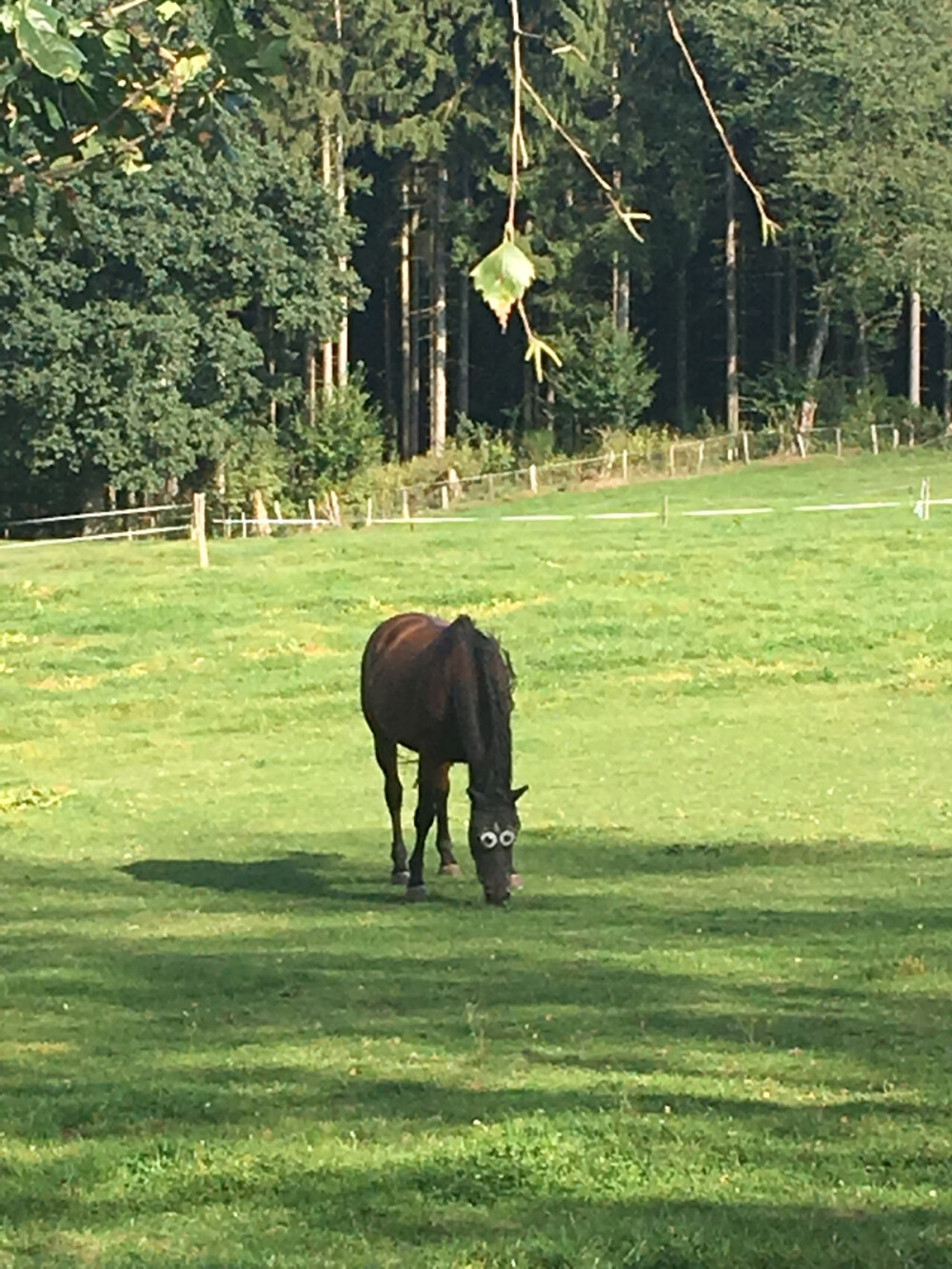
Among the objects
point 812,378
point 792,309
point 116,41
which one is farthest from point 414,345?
point 116,41

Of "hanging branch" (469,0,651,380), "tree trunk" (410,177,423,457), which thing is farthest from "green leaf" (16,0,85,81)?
"tree trunk" (410,177,423,457)

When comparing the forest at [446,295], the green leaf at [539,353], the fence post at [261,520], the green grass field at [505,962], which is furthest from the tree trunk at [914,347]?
the green leaf at [539,353]

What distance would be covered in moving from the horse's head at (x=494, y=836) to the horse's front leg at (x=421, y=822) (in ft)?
2.06

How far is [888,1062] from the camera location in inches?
281

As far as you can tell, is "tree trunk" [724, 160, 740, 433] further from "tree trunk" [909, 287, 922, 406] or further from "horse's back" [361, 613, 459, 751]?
"horse's back" [361, 613, 459, 751]

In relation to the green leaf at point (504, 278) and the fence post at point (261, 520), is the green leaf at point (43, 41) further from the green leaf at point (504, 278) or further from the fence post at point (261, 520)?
the fence post at point (261, 520)

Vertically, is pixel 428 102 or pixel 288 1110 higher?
pixel 428 102

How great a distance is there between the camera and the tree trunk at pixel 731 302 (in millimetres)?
54688

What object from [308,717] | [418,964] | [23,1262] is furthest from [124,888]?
[308,717]

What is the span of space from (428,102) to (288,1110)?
55.8 ft

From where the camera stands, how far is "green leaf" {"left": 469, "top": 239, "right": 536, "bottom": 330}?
10.8 ft

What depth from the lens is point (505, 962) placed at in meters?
9.69

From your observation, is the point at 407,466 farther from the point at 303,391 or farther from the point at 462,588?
the point at 462,588

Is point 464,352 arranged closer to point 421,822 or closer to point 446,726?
point 421,822
